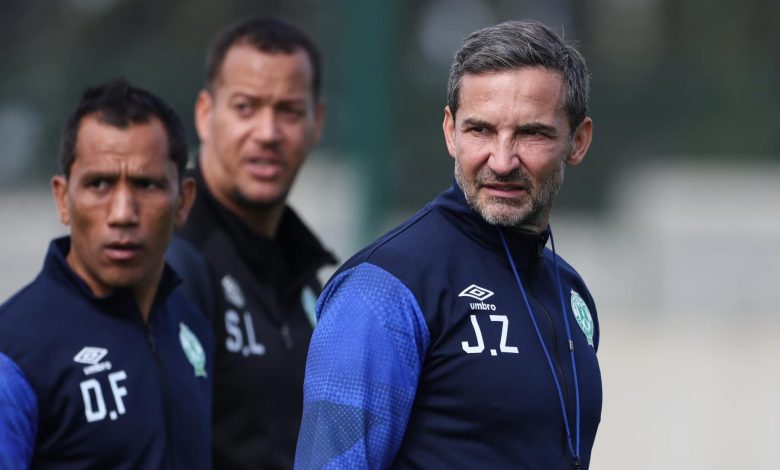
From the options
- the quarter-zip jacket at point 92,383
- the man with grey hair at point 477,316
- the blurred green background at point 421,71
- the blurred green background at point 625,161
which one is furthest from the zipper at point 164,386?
the blurred green background at point 625,161

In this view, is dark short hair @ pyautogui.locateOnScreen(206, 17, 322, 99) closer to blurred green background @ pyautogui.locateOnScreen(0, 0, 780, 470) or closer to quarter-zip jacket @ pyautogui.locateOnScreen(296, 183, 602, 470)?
quarter-zip jacket @ pyautogui.locateOnScreen(296, 183, 602, 470)

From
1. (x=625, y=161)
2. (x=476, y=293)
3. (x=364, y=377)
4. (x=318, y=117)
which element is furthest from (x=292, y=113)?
(x=625, y=161)

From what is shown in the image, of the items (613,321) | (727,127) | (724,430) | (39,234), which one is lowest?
(724,430)

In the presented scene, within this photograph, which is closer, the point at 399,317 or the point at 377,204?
the point at 399,317

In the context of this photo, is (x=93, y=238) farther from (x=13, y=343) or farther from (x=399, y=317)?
(x=399, y=317)

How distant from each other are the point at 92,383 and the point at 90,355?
72 mm

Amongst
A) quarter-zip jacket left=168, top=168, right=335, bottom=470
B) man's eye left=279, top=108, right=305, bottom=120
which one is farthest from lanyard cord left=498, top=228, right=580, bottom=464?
man's eye left=279, top=108, right=305, bottom=120

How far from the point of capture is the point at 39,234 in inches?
359

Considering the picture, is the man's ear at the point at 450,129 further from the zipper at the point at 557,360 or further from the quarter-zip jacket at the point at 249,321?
the quarter-zip jacket at the point at 249,321

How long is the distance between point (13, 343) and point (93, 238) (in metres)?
0.37

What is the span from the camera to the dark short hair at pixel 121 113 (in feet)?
10.8

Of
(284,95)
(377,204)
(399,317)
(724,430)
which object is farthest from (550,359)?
(724,430)

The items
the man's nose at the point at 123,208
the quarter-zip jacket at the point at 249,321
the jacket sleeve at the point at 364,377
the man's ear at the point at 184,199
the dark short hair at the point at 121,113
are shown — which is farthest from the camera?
the quarter-zip jacket at the point at 249,321

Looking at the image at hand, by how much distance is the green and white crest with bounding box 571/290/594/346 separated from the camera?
9.45 feet
